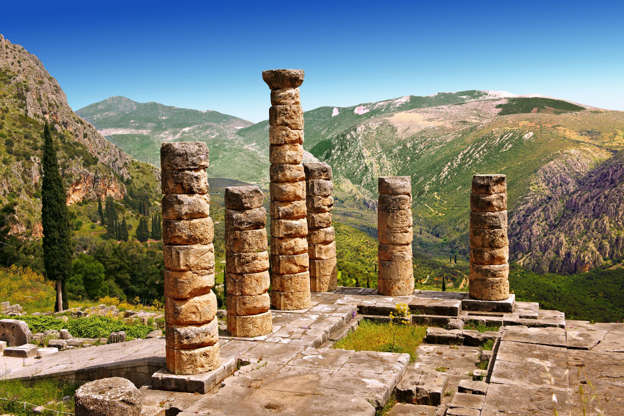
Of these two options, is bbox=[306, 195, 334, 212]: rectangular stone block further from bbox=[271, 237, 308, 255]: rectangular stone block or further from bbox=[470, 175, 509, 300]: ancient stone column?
bbox=[470, 175, 509, 300]: ancient stone column

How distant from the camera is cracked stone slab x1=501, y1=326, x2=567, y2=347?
40.5 ft

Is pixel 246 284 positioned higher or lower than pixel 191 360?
higher

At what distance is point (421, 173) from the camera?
9425 cm

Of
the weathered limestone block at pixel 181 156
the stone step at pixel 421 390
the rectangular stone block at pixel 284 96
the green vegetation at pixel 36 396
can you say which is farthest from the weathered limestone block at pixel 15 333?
the stone step at pixel 421 390

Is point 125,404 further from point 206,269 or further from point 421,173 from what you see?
point 421,173

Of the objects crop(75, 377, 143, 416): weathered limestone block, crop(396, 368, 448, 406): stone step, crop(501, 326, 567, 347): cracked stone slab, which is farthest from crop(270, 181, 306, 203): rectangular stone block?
crop(75, 377, 143, 416): weathered limestone block

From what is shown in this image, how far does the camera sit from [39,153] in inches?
2532

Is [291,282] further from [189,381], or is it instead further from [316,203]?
[189,381]

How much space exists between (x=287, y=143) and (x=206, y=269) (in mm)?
6336

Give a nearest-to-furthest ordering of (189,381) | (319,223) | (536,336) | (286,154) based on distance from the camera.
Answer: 1. (189,381)
2. (536,336)
3. (286,154)
4. (319,223)

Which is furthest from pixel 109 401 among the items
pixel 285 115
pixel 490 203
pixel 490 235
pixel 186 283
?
pixel 490 203

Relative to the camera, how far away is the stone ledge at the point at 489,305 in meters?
16.9

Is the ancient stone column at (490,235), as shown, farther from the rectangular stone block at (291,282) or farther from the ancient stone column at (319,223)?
the rectangular stone block at (291,282)

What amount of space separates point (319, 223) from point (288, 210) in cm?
249
